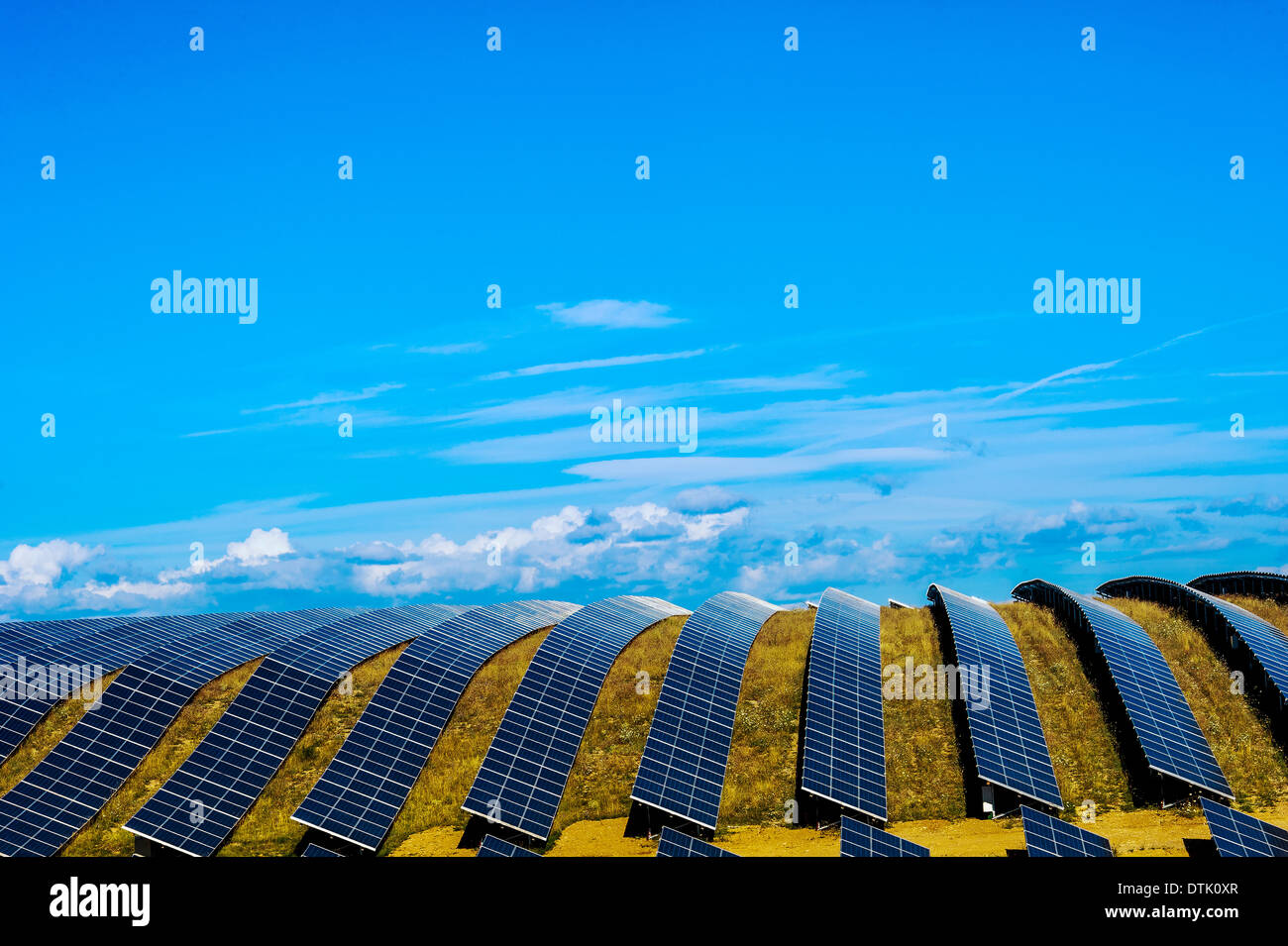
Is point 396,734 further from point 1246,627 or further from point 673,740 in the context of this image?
point 1246,627

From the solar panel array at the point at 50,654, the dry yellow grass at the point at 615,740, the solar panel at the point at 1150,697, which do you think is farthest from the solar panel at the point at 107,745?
the solar panel at the point at 1150,697

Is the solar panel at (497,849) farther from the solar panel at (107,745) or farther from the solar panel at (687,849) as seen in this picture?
the solar panel at (107,745)

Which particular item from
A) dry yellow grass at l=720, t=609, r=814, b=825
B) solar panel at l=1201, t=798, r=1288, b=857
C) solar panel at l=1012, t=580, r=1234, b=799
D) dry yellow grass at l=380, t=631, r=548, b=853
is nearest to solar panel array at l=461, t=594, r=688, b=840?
dry yellow grass at l=380, t=631, r=548, b=853

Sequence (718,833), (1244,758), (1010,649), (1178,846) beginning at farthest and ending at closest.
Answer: (1010,649) → (1244,758) → (718,833) → (1178,846)
